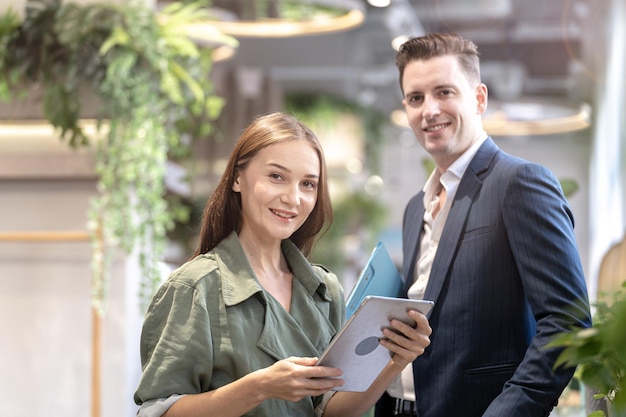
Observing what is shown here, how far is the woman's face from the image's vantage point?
2012 millimetres

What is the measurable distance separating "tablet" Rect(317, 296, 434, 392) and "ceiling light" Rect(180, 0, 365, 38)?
5066 mm

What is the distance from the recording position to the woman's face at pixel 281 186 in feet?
6.60

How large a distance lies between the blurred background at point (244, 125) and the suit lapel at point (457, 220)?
26.5 inches

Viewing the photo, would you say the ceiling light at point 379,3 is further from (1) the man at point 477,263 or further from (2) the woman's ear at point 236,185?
(2) the woman's ear at point 236,185

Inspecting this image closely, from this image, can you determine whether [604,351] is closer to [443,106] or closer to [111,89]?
[443,106]

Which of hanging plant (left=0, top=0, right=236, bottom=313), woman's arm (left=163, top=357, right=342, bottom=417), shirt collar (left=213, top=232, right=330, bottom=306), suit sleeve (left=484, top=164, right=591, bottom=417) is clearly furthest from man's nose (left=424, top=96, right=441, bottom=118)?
hanging plant (left=0, top=0, right=236, bottom=313)

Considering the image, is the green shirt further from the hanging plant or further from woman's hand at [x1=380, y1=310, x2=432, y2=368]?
the hanging plant

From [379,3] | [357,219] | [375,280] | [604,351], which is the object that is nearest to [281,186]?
[375,280]

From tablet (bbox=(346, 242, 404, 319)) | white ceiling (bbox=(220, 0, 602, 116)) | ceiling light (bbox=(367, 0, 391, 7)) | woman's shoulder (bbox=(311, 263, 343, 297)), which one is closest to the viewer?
woman's shoulder (bbox=(311, 263, 343, 297))

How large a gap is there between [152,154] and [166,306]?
2455 millimetres

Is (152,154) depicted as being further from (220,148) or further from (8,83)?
(220,148)

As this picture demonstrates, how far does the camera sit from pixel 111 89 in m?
4.19

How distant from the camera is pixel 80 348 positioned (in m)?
4.50

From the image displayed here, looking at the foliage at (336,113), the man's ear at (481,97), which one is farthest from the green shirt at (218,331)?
the foliage at (336,113)
